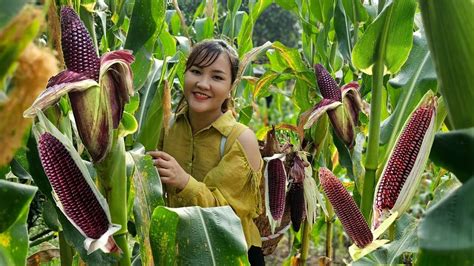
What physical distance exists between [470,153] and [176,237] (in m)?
0.71

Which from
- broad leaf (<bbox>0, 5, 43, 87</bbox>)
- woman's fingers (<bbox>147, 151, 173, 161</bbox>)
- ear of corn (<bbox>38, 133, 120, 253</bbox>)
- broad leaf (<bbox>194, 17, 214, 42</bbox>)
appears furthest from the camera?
broad leaf (<bbox>194, 17, 214, 42</bbox>)

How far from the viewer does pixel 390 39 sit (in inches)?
67.1

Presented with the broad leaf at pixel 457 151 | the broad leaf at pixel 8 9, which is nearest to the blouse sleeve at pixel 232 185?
the broad leaf at pixel 457 151

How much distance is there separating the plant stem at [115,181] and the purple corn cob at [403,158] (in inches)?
20.2

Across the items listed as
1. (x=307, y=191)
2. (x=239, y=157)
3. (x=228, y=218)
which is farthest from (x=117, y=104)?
(x=307, y=191)

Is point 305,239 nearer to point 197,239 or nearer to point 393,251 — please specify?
point 393,251

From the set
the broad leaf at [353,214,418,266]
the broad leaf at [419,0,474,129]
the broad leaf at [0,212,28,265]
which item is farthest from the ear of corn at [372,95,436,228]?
the broad leaf at [0,212,28,265]

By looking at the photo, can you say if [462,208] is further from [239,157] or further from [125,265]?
[239,157]

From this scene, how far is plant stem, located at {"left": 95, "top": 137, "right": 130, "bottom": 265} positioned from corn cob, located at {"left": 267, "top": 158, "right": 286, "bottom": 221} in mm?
854

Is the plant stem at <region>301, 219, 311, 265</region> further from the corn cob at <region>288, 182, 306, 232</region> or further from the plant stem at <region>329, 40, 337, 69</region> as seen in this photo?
the plant stem at <region>329, 40, 337, 69</region>

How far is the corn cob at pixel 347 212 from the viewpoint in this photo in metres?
1.37

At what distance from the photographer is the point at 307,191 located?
7.77 ft

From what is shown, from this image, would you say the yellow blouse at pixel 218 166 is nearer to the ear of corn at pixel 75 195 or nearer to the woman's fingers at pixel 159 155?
the woman's fingers at pixel 159 155

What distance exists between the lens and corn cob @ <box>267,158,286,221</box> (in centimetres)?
214
